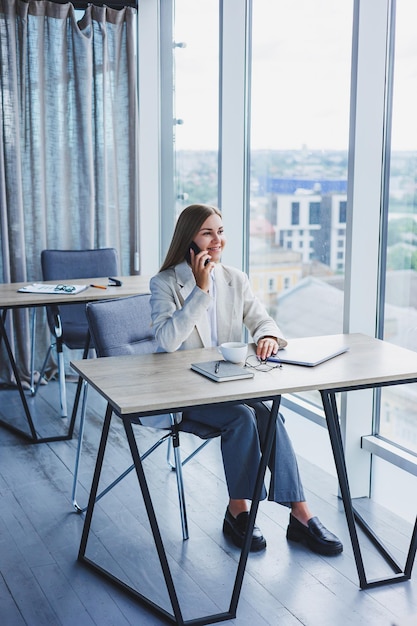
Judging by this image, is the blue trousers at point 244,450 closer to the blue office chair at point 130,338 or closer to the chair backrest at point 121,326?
the blue office chair at point 130,338

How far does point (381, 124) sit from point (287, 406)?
5.43ft

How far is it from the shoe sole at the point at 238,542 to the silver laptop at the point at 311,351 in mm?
672

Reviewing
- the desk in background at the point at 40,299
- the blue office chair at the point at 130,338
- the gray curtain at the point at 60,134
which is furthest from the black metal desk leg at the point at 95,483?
the gray curtain at the point at 60,134

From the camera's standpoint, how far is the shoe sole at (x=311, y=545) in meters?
2.76

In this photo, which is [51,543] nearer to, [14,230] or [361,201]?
[361,201]

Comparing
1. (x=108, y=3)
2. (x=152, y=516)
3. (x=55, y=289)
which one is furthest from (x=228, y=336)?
(x=108, y=3)

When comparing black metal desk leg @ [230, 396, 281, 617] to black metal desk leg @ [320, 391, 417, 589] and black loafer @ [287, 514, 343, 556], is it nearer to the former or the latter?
black metal desk leg @ [320, 391, 417, 589]

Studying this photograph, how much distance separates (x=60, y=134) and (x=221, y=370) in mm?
2962

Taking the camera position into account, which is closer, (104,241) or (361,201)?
(361,201)

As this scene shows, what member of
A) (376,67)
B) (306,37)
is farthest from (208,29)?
(376,67)

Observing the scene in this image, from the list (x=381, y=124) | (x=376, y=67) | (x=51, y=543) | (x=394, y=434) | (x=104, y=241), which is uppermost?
(x=376, y=67)

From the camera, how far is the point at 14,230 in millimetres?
4891

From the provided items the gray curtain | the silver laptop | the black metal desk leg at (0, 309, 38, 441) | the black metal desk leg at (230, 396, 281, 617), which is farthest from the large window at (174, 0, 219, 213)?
the black metal desk leg at (230, 396, 281, 617)

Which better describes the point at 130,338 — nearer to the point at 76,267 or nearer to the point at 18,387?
the point at 18,387
